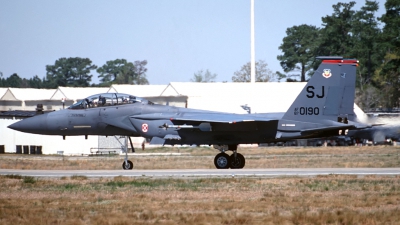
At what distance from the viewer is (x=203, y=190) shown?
59.5 ft

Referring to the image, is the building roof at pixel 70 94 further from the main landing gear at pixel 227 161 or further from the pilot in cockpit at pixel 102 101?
the main landing gear at pixel 227 161

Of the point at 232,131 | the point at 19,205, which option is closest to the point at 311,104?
the point at 232,131

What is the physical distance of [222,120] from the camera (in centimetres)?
2475

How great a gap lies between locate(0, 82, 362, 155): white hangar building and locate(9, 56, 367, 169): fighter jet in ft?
73.1

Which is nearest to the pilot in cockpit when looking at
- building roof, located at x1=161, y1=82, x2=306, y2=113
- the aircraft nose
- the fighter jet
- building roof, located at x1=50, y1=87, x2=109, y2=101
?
the fighter jet

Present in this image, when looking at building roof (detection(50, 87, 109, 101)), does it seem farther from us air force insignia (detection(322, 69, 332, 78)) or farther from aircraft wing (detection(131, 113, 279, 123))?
us air force insignia (detection(322, 69, 332, 78))

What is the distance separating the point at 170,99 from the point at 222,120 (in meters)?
42.8

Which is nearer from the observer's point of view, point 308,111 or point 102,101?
point 308,111

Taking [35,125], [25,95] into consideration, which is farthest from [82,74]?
[35,125]

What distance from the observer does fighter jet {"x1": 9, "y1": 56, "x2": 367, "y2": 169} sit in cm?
2525

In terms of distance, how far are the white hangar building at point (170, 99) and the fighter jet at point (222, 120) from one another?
22.3m

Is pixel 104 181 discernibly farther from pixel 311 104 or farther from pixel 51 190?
pixel 311 104

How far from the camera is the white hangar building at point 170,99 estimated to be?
48781 mm

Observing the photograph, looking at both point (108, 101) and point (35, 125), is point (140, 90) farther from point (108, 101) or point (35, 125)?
point (108, 101)
